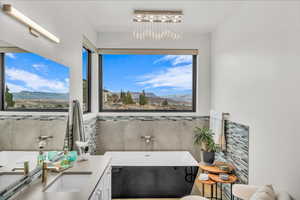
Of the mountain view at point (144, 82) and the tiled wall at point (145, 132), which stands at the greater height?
the mountain view at point (144, 82)

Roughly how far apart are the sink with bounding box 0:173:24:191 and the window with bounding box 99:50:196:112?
2838mm

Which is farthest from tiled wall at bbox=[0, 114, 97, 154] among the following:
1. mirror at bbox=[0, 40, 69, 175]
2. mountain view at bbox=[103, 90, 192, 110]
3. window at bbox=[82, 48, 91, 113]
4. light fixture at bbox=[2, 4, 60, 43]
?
mountain view at bbox=[103, 90, 192, 110]

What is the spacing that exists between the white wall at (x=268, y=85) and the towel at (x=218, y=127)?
33 cm

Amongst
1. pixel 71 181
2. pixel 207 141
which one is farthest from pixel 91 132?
pixel 207 141

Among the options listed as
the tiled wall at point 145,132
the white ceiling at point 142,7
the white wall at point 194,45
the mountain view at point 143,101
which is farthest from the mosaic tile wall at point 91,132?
the white ceiling at point 142,7

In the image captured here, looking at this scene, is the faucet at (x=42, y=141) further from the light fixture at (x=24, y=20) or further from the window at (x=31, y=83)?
the light fixture at (x=24, y=20)

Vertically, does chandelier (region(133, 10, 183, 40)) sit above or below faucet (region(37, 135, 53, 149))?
above

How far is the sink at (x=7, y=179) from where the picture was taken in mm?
1492

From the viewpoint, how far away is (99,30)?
412 cm

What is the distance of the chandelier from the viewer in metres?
3.12

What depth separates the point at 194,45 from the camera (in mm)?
4289

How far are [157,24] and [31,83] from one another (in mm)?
2349

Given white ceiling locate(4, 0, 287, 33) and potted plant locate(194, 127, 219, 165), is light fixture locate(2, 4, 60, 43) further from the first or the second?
potted plant locate(194, 127, 219, 165)

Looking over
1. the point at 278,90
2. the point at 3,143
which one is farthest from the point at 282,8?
the point at 3,143
